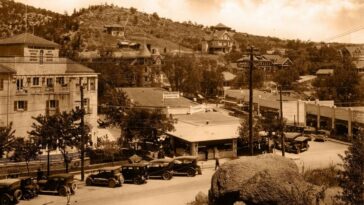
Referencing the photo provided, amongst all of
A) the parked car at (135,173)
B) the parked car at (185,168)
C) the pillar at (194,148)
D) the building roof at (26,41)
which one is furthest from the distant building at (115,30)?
the parked car at (135,173)

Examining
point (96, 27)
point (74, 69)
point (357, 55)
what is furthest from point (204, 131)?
point (96, 27)

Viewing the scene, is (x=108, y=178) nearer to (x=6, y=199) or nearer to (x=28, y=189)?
(x=28, y=189)

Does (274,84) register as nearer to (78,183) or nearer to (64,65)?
(64,65)

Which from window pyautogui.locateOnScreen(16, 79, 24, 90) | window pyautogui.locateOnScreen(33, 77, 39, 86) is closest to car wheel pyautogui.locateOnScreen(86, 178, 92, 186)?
window pyautogui.locateOnScreen(16, 79, 24, 90)

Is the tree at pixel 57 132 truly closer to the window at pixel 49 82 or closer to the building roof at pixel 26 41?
the window at pixel 49 82

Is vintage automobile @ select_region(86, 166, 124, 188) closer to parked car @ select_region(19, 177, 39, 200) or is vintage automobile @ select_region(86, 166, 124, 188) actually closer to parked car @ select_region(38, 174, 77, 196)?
parked car @ select_region(38, 174, 77, 196)

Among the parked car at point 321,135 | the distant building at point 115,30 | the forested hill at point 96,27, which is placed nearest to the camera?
the parked car at point 321,135
